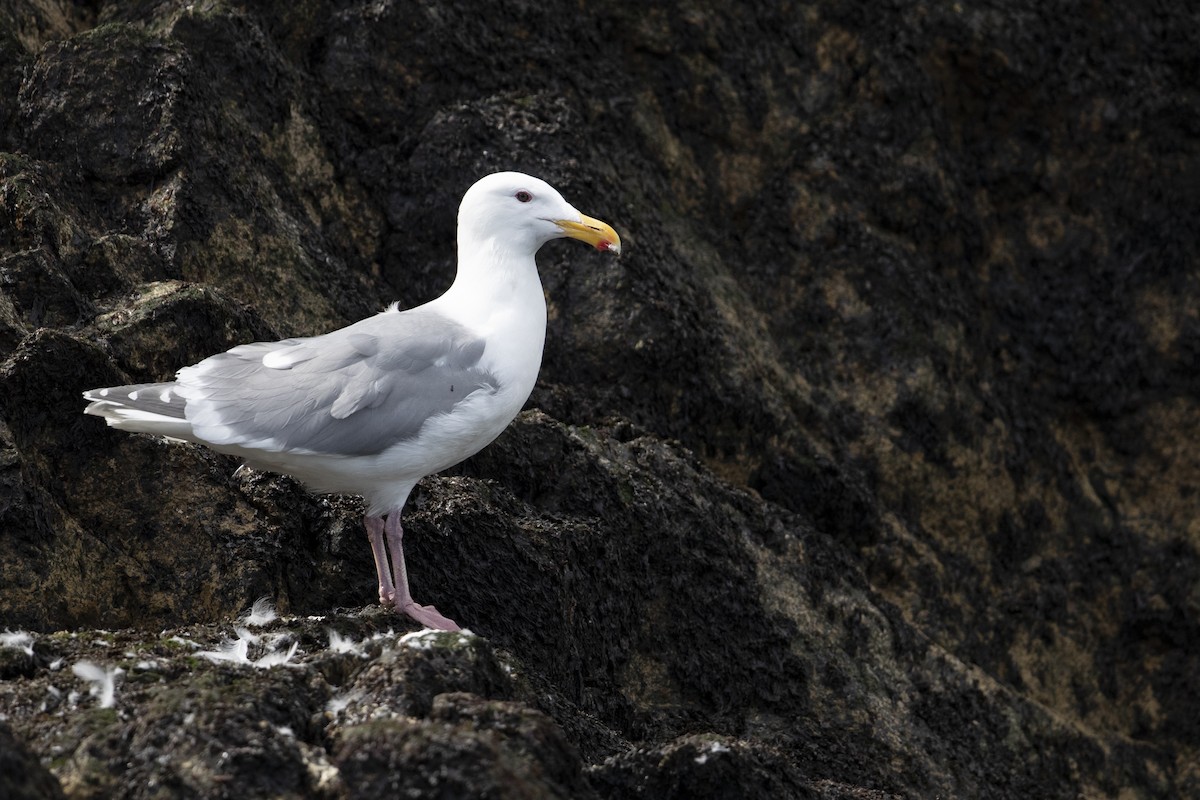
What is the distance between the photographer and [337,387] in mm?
5738

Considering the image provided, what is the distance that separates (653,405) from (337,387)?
2737 mm

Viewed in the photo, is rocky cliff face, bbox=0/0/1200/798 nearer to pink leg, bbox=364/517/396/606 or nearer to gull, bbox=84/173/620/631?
pink leg, bbox=364/517/396/606

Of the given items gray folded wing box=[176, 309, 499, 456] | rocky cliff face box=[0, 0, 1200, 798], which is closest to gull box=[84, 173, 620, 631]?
gray folded wing box=[176, 309, 499, 456]

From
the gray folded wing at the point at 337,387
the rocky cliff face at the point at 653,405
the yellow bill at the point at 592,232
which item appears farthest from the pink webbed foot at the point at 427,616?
the yellow bill at the point at 592,232

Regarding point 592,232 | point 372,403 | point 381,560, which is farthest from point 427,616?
point 592,232

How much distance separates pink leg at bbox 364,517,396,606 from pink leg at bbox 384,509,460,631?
0.11 feet

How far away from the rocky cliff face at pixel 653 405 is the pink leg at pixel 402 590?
141 mm

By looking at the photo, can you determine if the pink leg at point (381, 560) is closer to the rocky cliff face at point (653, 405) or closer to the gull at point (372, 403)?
the gull at point (372, 403)

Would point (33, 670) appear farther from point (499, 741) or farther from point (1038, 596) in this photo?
point (1038, 596)

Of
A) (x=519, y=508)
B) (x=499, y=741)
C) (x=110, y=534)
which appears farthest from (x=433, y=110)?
(x=499, y=741)

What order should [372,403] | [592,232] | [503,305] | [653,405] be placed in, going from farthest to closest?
[653,405] < [592,232] < [503,305] < [372,403]

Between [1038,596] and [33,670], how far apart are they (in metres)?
6.60

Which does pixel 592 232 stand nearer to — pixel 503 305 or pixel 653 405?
pixel 503 305

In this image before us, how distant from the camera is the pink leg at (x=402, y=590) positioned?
5.70m
